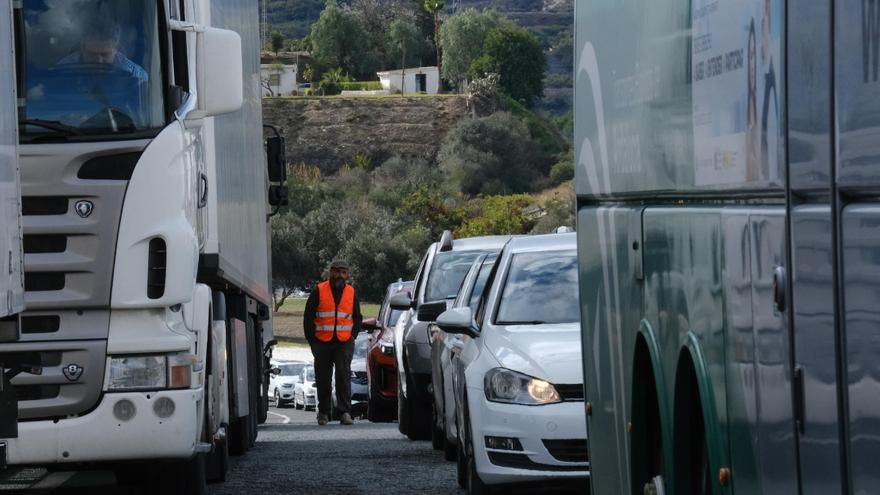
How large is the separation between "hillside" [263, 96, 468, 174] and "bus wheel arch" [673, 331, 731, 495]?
561 ft

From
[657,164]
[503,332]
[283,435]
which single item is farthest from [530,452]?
[283,435]

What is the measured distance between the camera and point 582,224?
23.6ft

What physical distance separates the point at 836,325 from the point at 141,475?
708 cm

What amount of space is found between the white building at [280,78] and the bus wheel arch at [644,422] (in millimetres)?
177856

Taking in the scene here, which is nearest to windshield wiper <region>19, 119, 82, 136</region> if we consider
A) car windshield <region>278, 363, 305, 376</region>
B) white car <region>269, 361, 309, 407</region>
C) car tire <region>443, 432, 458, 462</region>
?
car tire <region>443, 432, 458, 462</region>

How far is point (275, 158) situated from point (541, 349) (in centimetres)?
941

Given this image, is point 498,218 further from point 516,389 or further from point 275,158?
point 516,389

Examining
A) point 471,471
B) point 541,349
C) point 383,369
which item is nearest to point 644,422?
point 541,349

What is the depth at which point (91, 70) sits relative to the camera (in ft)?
29.3

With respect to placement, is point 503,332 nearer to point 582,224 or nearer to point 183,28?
point 183,28

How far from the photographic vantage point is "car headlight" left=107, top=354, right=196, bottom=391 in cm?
884

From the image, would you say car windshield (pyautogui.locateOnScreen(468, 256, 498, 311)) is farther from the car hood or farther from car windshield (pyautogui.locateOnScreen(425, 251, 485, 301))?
the car hood

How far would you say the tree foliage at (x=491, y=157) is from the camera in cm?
15825

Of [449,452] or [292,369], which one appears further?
[292,369]
